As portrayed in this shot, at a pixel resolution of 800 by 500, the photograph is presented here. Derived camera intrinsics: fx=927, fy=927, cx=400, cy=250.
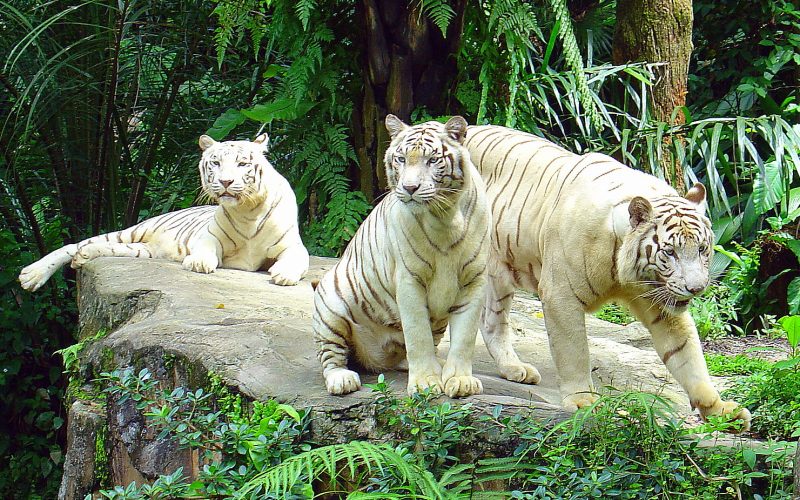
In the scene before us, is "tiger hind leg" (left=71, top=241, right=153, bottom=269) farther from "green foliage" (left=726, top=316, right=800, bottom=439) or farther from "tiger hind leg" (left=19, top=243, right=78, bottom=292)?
"green foliage" (left=726, top=316, right=800, bottom=439)

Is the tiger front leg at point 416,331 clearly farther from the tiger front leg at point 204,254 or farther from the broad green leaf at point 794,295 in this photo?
the broad green leaf at point 794,295

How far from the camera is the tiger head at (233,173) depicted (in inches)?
244

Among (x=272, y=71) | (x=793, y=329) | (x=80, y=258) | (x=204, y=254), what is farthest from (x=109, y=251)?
(x=793, y=329)

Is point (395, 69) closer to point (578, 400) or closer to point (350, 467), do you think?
point (578, 400)

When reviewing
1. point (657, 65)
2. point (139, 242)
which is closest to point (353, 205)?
point (139, 242)

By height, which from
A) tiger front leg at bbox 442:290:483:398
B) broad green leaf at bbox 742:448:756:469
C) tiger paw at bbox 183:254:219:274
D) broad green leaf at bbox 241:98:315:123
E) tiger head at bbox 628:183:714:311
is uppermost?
broad green leaf at bbox 241:98:315:123

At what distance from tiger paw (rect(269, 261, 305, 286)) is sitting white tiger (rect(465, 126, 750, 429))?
205cm

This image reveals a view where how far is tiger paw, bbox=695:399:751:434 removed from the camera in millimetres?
3574

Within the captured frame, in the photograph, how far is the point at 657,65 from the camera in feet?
24.1

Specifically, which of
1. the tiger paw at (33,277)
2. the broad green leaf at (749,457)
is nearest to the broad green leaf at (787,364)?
the broad green leaf at (749,457)

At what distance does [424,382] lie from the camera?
3.56 metres

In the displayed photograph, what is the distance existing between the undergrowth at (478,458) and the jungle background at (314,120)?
332 cm

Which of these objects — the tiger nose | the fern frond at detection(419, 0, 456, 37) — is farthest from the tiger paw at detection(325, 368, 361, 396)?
the fern frond at detection(419, 0, 456, 37)

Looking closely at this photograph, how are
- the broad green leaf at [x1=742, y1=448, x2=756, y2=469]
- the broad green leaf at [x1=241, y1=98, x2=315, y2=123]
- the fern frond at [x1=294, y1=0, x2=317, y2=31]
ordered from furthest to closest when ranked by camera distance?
the broad green leaf at [x1=241, y1=98, x2=315, y2=123]
the fern frond at [x1=294, y1=0, x2=317, y2=31]
the broad green leaf at [x1=742, y1=448, x2=756, y2=469]
